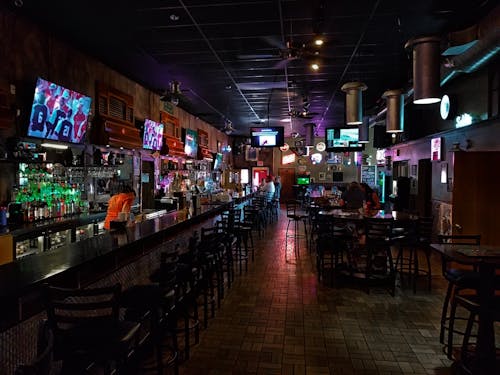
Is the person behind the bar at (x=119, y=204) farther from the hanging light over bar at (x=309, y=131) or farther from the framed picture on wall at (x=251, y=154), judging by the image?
the framed picture on wall at (x=251, y=154)

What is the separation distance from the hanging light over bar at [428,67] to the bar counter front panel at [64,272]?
356 cm

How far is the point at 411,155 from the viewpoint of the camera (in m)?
10.0

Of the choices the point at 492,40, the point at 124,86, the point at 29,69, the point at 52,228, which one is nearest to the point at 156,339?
the point at 52,228

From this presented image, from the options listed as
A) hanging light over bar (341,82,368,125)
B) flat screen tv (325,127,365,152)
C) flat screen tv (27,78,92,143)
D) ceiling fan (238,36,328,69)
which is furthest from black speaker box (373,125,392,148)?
flat screen tv (27,78,92,143)

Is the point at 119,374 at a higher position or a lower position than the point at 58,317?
lower

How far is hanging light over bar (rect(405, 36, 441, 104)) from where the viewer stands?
4629 millimetres

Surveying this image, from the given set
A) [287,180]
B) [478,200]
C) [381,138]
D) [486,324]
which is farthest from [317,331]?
[287,180]

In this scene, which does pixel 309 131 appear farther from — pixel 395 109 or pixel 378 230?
pixel 378 230

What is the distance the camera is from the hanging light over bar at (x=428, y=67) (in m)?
4.63

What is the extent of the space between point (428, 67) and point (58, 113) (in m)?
4.92

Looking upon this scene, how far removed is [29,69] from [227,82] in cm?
401

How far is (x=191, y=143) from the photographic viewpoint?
469 inches

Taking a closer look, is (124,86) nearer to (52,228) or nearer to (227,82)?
(227,82)

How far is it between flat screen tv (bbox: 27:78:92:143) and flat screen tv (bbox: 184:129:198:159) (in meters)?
5.42
